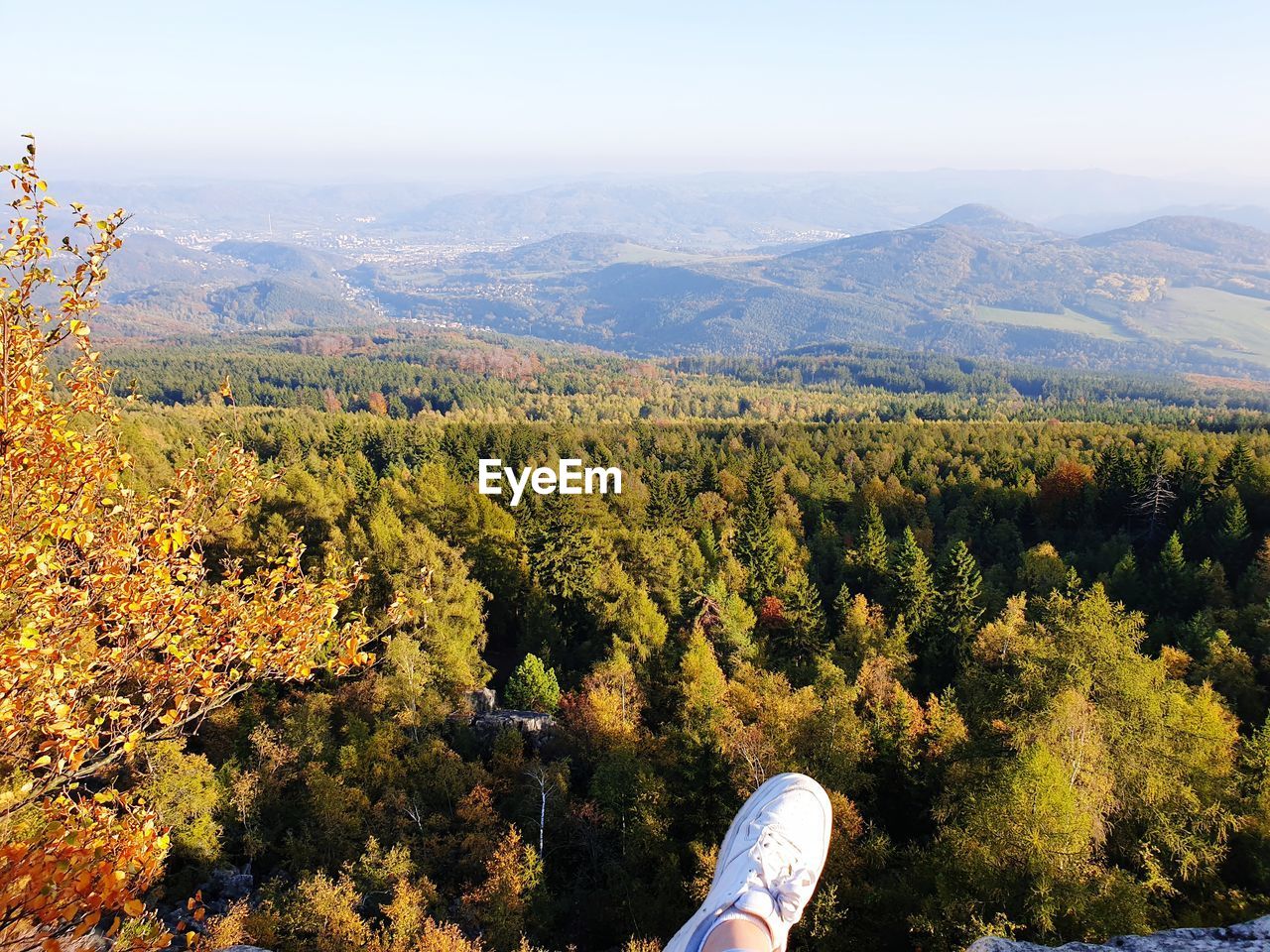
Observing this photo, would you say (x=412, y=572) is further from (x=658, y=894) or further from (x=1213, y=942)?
(x=1213, y=942)

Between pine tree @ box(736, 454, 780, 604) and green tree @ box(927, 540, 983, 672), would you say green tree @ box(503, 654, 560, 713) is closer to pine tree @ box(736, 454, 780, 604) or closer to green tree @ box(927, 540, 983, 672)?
pine tree @ box(736, 454, 780, 604)

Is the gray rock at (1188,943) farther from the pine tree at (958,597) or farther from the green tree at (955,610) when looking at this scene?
the pine tree at (958,597)

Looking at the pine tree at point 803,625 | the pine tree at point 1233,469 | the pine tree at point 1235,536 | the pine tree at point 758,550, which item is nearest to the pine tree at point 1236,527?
the pine tree at point 1235,536

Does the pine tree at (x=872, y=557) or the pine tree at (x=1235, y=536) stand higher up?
the pine tree at (x=1235, y=536)

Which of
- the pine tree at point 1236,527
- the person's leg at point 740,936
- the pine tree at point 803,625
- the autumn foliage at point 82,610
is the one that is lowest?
the pine tree at point 803,625

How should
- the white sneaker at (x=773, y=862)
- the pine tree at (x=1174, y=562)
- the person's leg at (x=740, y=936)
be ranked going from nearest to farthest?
the person's leg at (x=740, y=936), the white sneaker at (x=773, y=862), the pine tree at (x=1174, y=562)

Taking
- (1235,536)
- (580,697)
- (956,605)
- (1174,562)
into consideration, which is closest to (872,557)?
(956,605)

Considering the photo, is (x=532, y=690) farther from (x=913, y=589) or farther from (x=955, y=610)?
(x=955, y=610)

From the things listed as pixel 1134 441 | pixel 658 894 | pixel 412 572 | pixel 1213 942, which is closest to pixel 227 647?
pixel 1213 942
